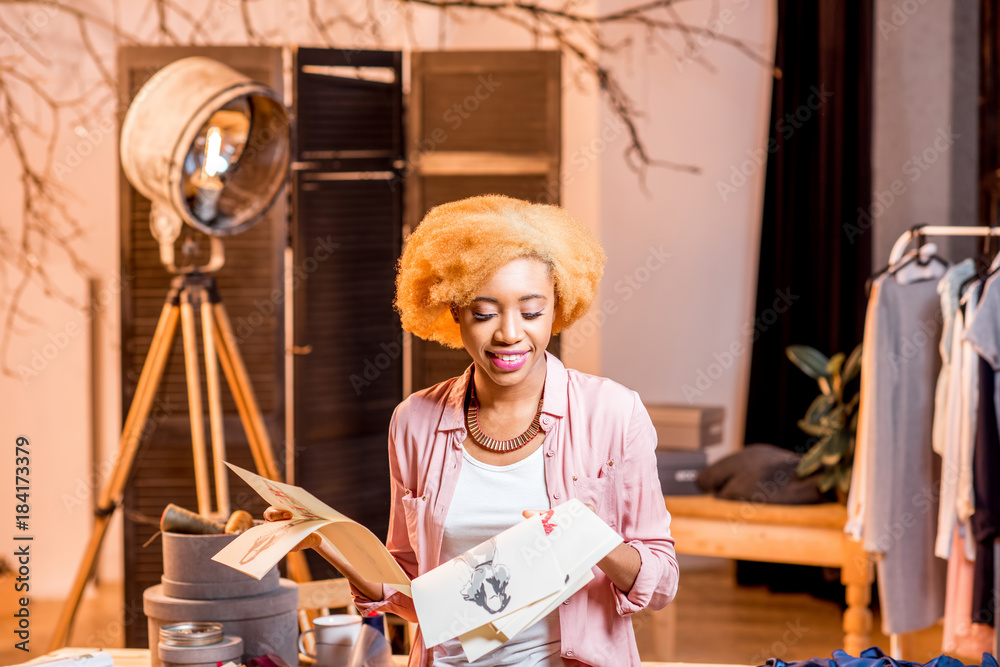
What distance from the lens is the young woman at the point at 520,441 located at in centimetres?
156

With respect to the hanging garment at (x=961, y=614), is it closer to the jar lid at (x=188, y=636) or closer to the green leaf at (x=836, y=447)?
the green leaf at (x=836, y=447)

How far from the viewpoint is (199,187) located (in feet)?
10.1

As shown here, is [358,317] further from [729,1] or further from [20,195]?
[729,1]

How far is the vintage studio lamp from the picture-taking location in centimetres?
302

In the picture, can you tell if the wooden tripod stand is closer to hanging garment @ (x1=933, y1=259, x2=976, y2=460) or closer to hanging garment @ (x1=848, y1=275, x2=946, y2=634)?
hanging garment @ (x1=848, y1=275, x2=946, y2=634)

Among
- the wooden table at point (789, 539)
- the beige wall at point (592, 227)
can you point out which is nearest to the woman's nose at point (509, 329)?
the wooden table at point (789, 539)

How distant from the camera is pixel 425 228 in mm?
1639

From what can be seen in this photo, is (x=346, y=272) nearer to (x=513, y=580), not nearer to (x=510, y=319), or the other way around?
(x=510, y=319)

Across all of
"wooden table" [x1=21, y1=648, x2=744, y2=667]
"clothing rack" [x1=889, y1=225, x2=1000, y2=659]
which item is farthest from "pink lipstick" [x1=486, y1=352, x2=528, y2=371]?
"clothing rack" [x1=889, y1=225, x2=1000, y2=659]

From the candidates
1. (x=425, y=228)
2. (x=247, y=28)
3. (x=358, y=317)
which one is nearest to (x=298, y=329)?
(x=358, y=317)

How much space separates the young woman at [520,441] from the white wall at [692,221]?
3241mm

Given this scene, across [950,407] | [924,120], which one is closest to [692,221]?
[924,120]

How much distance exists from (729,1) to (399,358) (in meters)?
2.33

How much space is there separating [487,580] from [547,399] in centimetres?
31
